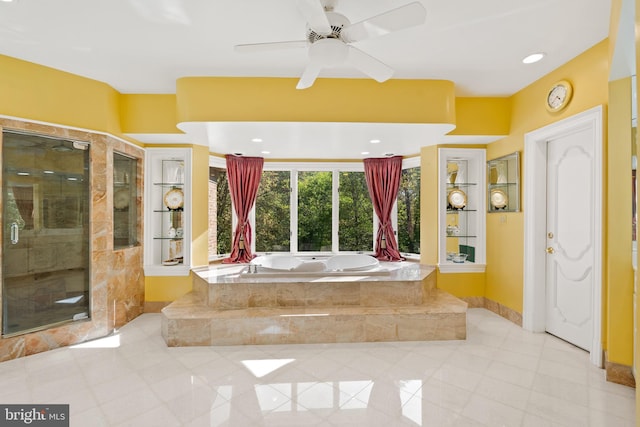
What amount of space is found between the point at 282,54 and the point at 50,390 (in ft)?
9.97

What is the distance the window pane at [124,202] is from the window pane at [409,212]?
3.70 metres

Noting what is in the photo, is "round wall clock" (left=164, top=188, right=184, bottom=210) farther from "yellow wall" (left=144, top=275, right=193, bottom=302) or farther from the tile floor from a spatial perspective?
the tile floor

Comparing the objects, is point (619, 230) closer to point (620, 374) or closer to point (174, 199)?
point (620, 374)

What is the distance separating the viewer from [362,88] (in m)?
2.97

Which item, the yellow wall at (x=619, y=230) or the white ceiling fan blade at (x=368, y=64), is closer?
the white ceiling fan blade at (x=368, y=64)

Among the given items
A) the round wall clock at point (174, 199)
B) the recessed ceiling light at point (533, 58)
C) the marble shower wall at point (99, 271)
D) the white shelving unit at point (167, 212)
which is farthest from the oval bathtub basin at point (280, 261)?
the recessed ceiling light at point (533, 58)

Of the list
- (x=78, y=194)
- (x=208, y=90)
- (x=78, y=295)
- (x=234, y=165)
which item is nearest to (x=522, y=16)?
(x=208, y=90)

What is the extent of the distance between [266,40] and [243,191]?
264cm

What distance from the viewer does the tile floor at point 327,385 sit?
6.23 feet

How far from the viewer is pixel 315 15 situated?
159cm

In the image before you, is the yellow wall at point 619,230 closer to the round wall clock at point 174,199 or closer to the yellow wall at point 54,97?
the round wall clock at point 174,199

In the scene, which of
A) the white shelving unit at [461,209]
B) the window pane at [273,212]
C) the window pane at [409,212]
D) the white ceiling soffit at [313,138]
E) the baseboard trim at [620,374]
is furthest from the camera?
the window pane at [273,212]

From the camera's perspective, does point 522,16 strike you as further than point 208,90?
No

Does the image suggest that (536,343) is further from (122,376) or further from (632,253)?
(122,376)
